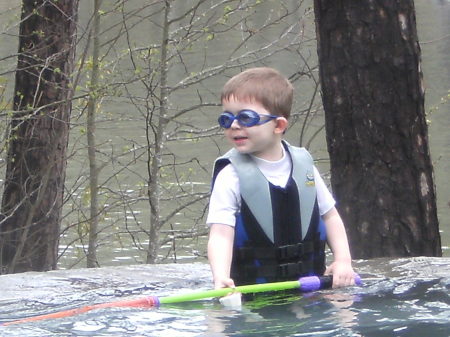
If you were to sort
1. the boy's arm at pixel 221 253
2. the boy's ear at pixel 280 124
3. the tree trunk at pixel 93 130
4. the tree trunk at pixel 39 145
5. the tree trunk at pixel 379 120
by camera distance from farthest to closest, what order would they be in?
the tree trunk at pixel 39 145
the tree trunk at pixel 93 130
the tree trunk at pixel 379 120
the boy's ear at pixel 280 124
the boy's arm at pixel 221 253

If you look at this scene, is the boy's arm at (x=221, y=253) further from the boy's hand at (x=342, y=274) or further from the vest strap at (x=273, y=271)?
the boy's hand at (x=342, y=274)

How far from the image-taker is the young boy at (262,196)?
4152 millimetres

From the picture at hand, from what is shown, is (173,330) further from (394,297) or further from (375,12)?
(375,12)

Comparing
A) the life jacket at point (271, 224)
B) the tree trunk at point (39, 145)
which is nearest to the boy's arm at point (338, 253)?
the life jacket at point (271, 224)

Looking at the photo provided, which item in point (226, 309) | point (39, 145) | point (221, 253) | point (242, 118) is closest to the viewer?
point (226, 309)

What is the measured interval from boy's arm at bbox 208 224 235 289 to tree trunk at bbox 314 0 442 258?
170cm

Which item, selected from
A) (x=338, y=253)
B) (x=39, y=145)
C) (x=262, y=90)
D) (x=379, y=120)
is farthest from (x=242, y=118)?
(x=39, y=145)

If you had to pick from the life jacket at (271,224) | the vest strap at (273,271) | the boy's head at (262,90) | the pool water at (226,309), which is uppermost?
the boy's head at (262,90)

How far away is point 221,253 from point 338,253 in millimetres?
558

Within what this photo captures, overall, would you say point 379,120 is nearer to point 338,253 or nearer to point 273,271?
point 338,253

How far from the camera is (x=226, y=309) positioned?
154 inches

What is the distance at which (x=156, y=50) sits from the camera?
9.27 m

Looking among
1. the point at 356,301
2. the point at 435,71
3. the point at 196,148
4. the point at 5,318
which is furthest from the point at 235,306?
the point at 435,71

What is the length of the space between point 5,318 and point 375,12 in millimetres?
2683
